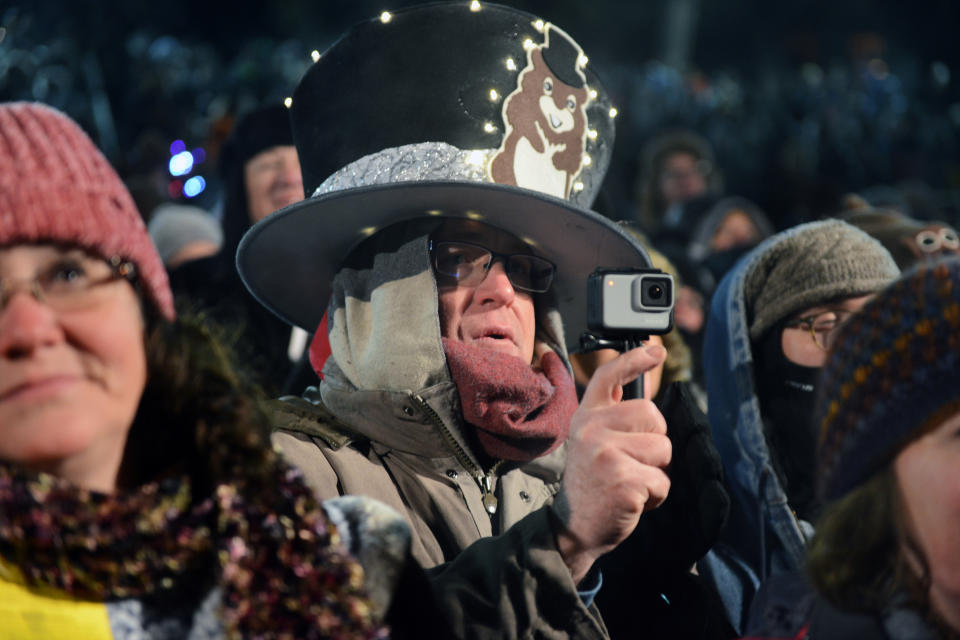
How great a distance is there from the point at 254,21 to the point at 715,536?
15.1 metres

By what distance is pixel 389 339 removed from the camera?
8.83ft

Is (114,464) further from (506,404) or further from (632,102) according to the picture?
(632,102)

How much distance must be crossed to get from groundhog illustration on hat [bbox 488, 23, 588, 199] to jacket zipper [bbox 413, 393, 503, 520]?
0.62 meters

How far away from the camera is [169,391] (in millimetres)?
1849

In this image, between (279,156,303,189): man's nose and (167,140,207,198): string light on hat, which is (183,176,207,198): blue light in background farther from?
(279,156,303,189): man's nose

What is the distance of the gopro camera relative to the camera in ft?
7.15

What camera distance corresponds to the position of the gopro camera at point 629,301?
2180 mm

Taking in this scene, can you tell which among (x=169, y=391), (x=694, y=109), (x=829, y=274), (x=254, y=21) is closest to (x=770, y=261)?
(x=829, y=274)

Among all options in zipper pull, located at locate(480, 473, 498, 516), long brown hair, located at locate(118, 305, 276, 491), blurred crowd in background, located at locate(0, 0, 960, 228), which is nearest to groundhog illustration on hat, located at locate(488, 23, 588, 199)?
zipper pull, located at locate(480, 473, 498, 516)

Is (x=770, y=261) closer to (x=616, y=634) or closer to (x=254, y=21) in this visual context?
(x=616, y=634)

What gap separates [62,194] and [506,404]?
125cm

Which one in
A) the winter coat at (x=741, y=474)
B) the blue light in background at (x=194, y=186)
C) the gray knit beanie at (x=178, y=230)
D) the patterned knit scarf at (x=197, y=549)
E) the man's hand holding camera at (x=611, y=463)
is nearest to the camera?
the patterned knit scarf at (x=197, y=549)

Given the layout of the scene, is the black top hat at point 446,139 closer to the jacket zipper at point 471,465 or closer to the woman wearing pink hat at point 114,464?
the jacket zipper at point 471,465

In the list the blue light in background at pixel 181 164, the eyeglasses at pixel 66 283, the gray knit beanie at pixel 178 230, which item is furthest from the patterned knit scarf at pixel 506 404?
the blue light in background at pixel 181 164
